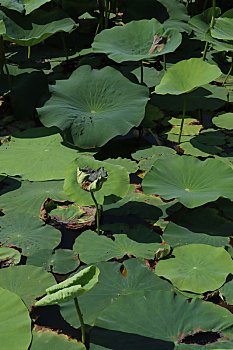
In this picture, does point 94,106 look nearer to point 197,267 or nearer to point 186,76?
point 186,76

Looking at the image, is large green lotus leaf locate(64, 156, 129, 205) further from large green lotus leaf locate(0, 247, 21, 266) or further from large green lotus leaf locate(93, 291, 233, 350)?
large green lotus leaf locate(93, 291, 233, 350)

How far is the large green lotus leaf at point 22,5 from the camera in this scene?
13.4 ft

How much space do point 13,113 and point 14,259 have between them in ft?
5.96

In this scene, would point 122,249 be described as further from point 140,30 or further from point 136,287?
point 140,30

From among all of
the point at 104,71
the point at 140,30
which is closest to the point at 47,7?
the point at 140,30

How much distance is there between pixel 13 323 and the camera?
6.07ft

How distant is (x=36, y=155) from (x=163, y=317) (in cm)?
165

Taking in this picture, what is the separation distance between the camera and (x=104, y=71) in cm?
352

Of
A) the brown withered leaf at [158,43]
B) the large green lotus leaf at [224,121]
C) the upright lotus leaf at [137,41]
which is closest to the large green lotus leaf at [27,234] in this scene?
the upright lotus leaf at [137,41]

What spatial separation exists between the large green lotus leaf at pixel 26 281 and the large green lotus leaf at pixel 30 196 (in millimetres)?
491

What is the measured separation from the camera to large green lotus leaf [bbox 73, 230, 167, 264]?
227cm

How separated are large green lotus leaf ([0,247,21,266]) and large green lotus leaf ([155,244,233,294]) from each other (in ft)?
2.32

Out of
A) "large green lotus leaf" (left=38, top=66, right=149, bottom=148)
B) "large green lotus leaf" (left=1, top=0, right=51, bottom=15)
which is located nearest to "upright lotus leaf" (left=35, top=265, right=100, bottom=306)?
"large green lotus leaf" (left=38, top=66, right=149, bottom=148)

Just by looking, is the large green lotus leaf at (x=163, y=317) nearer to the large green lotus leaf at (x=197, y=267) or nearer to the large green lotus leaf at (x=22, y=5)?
the large green lotus leaf at (x=197, y=267)
